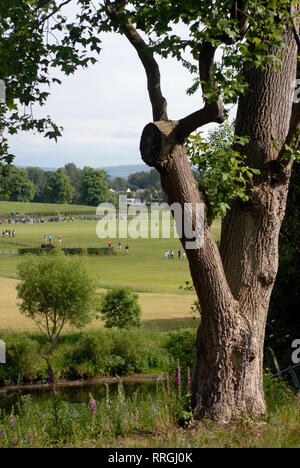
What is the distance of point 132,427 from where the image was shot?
Result: 6469 millimetres

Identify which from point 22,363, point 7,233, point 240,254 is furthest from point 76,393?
point 7,233

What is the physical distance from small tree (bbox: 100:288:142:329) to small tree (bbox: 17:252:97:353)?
2240 mm

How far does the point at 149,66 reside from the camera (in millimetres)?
7023

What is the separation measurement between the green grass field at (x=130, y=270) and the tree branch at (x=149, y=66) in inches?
1289

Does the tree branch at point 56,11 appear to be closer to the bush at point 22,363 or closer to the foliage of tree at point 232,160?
the foliage of tree at point 232,160

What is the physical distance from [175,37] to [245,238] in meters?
2.78

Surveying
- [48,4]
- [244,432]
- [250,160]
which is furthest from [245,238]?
[48,4]

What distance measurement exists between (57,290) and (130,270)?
32656mm

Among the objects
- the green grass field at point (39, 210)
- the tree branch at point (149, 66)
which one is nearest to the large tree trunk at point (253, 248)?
the tree branch at point (149, 66)

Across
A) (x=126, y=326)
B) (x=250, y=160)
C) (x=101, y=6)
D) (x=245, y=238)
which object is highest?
(x=101, y=6)

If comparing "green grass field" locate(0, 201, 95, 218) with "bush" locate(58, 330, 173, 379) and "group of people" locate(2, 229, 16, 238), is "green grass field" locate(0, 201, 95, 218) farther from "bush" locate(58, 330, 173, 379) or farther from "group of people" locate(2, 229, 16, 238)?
"bush" locate(58, 330, 173, 379)

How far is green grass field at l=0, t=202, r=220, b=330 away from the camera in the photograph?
4394cm

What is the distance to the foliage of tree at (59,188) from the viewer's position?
184 m
